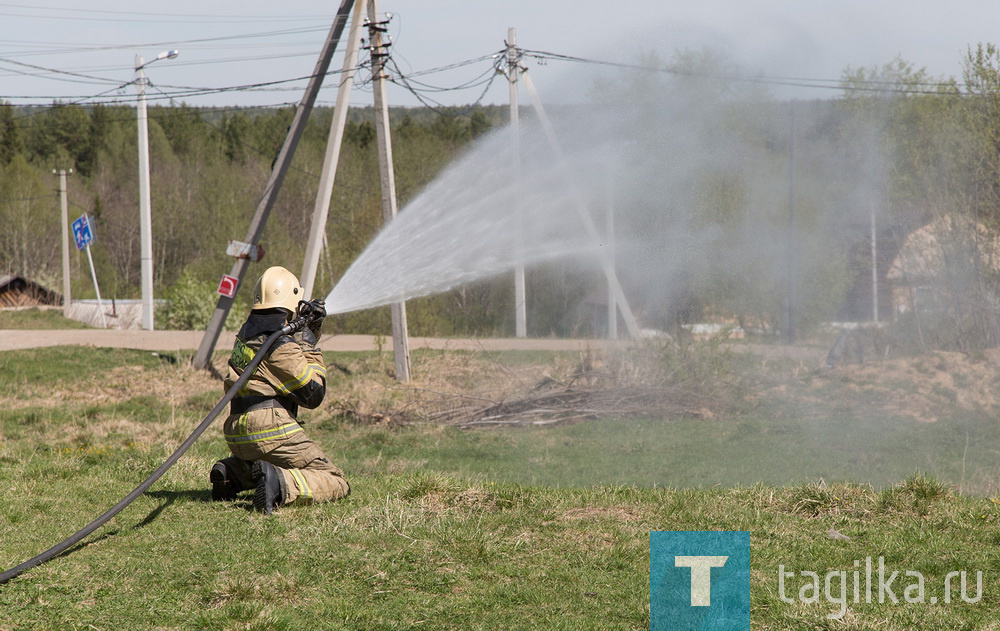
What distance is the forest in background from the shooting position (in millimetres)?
19234

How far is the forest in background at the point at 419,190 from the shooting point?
19234 millimetres

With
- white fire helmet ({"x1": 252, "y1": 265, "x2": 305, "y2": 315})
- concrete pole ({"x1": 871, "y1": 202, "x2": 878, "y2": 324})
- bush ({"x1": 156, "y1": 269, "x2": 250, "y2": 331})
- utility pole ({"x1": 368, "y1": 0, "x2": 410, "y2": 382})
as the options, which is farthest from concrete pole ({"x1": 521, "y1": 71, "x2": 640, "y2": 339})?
bush ({"x1": 156, "y1": 269, "x2": 250, "y2": 331})

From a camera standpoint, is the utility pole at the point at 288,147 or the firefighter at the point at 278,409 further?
the utility pole at the point at 288,147

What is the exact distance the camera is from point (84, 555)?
17.1 feet

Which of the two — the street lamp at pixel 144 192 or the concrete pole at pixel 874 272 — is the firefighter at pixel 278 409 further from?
the street lamp at pixel 144 192

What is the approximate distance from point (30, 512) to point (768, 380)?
12989 millimetres

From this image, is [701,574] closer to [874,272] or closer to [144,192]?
[874,272]

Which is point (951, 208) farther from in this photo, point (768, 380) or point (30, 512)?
point (30, 512)

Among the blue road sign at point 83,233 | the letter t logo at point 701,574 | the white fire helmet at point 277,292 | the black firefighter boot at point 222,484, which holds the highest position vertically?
the blue road sign at point 83,233

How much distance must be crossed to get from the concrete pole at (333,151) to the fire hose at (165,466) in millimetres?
9555

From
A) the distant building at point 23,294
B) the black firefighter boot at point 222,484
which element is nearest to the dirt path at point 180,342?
the black firefighter boot at point 222,484

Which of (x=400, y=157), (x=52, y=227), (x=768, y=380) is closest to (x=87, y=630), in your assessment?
(x=768, y=380)

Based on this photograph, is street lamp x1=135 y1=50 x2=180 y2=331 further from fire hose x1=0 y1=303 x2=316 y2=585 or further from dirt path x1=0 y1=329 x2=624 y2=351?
fire hose x1=0 y1=303 x2=316 y2=585

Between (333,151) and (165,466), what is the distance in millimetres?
11024
